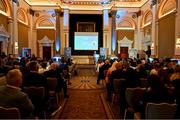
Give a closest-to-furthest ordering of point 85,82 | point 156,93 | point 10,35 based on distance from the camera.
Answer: point 156,93, point 85,82, point 10,35

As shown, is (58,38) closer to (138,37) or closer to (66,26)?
(66,26)

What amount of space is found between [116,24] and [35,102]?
2083 centimetres

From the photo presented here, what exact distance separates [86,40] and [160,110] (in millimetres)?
21205

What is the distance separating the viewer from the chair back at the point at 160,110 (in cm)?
340

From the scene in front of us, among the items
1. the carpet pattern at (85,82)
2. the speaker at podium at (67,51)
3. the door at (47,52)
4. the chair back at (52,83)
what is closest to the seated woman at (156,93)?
the chair back at (52,83)

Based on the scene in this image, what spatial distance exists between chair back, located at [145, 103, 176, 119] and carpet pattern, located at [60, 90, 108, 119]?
8.62 ft

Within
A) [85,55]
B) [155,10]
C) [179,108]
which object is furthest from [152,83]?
[85,55]

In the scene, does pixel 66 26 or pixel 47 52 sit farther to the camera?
pixel 47 52

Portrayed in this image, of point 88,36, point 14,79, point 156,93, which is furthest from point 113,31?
point 14,79

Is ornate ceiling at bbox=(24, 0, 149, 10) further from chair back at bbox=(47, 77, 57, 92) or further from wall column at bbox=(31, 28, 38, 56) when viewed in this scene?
chair back at bbox=(47, 77, 57, 92)

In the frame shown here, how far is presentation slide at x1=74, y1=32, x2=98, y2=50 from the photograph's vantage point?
24.4m

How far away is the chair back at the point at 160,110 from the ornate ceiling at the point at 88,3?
20.6 meters

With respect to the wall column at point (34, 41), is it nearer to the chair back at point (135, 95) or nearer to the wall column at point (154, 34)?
the wall column at point (154, 34)

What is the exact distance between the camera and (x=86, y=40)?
24.4m
